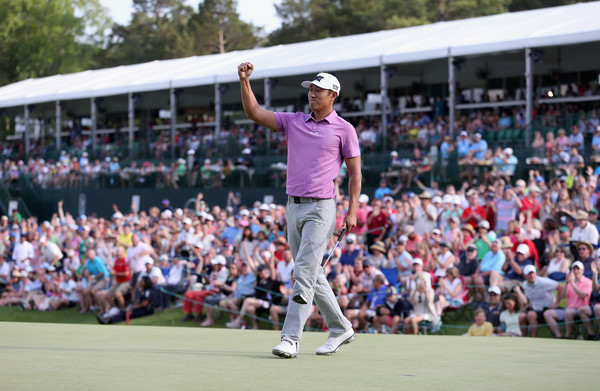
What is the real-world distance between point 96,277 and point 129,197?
38.1ft

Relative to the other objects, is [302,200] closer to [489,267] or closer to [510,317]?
[510,317]

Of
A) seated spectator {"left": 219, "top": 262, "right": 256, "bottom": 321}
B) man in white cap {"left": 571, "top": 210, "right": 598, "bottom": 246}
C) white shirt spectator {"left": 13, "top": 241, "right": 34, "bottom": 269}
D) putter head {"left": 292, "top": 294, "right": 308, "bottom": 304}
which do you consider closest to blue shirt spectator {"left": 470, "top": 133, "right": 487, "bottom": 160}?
man in white cap {"left": 571, "top": 210, "right": 598, "bottom": 246}

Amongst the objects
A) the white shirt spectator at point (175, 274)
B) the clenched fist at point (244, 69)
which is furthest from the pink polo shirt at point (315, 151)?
the white shirt spectator at point (175, 274)

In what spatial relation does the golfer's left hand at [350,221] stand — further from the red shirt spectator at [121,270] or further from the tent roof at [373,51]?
the tent roof at [373,51]

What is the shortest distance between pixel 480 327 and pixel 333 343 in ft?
20.5

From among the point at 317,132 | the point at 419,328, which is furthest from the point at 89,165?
the point at 317,132

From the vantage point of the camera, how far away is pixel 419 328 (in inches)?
525

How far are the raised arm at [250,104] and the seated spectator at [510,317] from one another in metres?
6.85

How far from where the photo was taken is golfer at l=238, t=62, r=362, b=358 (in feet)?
21.6

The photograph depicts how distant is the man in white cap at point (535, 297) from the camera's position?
12.4m

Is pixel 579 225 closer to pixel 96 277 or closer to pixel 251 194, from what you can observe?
pixel 96 277

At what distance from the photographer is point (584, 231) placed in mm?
13562

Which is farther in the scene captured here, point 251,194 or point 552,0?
point 552,0

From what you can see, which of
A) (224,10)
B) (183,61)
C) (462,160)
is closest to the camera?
(462,160)
